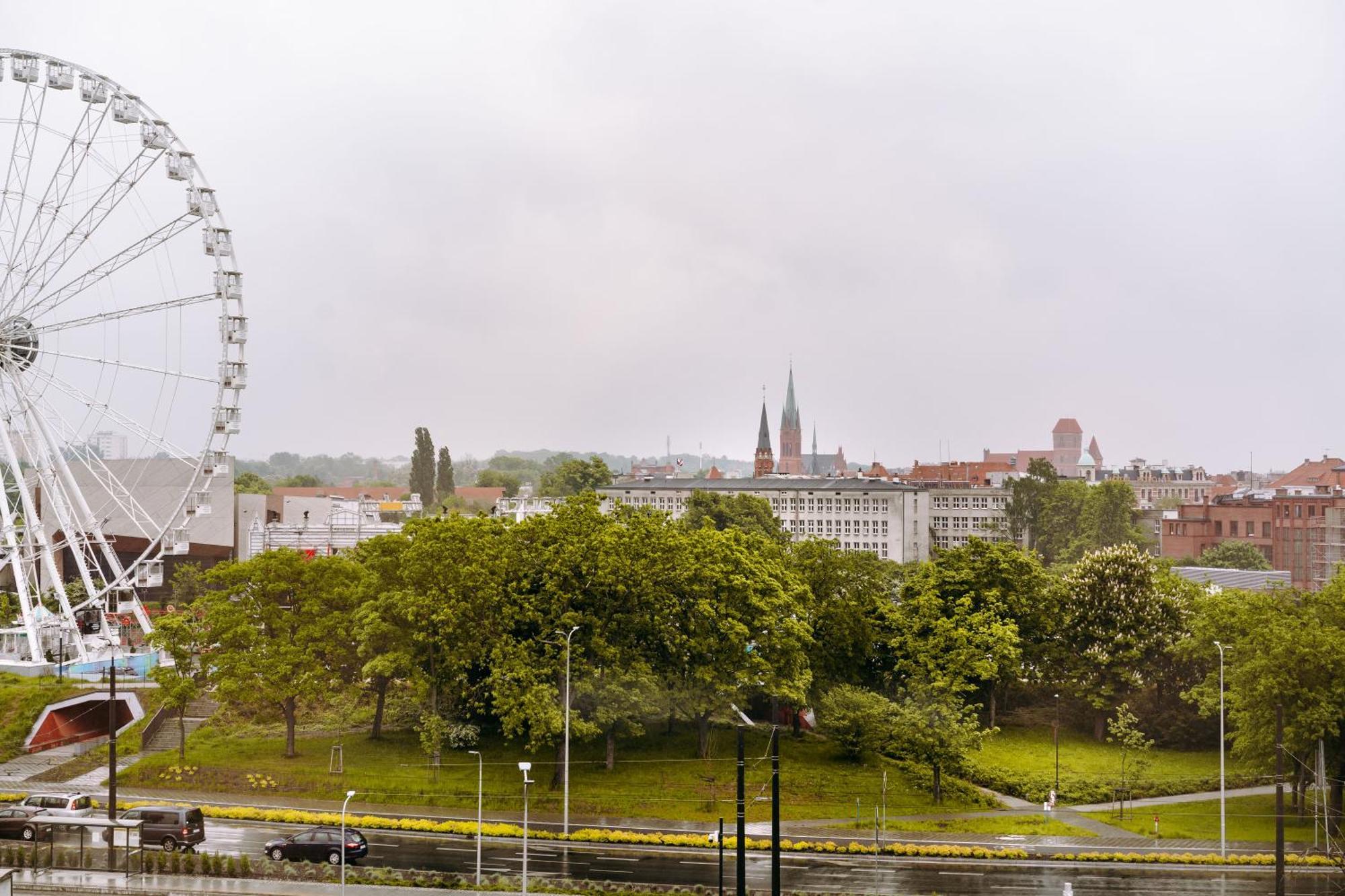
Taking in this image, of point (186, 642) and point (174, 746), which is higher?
point (186, 642)

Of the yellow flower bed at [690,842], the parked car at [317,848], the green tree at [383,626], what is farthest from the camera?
the green tree at [383,626]

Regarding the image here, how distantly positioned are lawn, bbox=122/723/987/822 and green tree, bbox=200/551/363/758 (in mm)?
3101

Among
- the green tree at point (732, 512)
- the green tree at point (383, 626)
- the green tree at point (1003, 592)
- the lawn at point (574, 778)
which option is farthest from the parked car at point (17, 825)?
the green tree at point (732, 512)

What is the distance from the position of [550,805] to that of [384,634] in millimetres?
12067

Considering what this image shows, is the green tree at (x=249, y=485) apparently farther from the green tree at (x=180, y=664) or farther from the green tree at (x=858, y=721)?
the green tree at (x=858, y=721)

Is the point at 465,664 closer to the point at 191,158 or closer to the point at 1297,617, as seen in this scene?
the point at 191,158

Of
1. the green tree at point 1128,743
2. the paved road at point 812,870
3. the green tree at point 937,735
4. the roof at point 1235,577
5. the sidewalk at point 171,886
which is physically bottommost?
the paved road at point 812,870

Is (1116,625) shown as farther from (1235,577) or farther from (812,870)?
(1235,577)

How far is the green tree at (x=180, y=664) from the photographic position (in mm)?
58344

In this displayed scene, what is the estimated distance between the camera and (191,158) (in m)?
69.2

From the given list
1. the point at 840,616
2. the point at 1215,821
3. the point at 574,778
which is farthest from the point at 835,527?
the point at 574,778

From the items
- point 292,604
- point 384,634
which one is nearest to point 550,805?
point 384,634

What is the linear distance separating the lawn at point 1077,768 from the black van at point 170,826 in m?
35.7

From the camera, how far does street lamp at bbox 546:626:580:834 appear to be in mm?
50688
